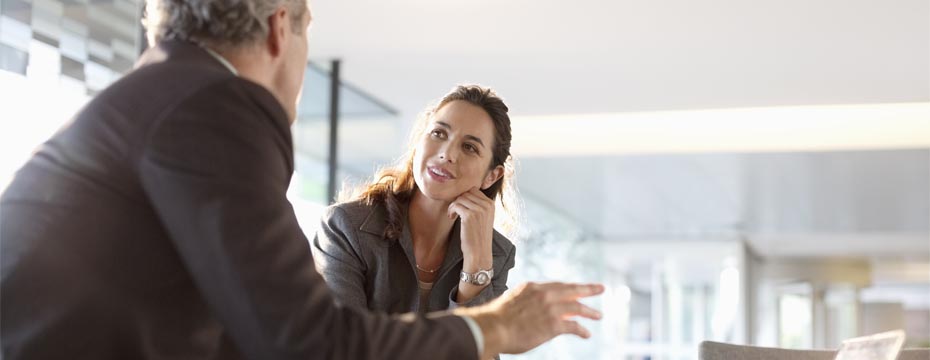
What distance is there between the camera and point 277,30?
1400 mm

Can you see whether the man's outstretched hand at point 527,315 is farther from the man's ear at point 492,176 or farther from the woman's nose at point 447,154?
the man's ear at point 492,176

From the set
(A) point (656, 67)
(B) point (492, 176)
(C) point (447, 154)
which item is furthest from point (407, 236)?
(A) point (656, 67)

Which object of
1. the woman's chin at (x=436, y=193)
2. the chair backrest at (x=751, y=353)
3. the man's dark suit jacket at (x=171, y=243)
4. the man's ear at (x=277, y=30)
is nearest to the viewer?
the man's dark suit jacket at (x=171, y=243)

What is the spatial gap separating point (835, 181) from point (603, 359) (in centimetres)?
631

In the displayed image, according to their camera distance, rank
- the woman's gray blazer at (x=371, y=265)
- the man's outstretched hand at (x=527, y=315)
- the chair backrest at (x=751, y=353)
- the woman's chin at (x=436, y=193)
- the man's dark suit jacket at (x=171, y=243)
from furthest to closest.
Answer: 1. the chair backrest at (x=751, y=353)
2. the woman's chin at (x=436, y=193)
3. the woman's gray blazer at (x=371, y=265)
4. the man's outstretched hand at (x=527, y=315)
5. the man's dark suit jacket at (x=171, y=243)

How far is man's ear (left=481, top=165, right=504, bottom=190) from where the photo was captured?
9.97 ft

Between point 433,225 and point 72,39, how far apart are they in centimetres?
211

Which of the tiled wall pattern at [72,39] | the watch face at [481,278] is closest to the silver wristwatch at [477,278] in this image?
the watch face at [481,278]

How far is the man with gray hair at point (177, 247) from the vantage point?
111 cm

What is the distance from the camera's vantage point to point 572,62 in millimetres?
6270

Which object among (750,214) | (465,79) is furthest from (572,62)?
(750,214)

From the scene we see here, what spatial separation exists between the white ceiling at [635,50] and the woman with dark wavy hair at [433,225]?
229 cm

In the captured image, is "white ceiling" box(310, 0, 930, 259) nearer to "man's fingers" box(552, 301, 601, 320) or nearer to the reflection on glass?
"man's fingers" box(552, 301, 601, 320)

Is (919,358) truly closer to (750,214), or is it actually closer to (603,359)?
(750,214)
